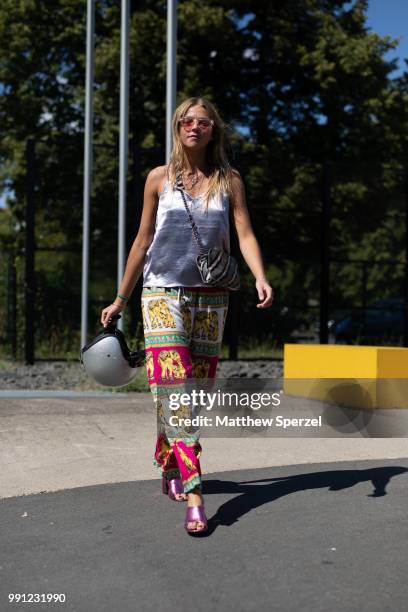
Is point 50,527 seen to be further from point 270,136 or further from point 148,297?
point 270,136

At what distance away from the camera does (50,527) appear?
14.8 feet

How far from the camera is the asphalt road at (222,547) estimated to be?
349 cm

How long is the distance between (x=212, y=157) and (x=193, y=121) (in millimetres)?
211

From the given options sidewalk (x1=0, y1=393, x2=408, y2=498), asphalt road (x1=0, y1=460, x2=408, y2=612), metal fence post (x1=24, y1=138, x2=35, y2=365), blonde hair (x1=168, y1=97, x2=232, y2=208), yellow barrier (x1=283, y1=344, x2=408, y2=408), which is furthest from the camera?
metal fence post (x1=24, y1=138, x2=35, y2=365)

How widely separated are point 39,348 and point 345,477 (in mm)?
10176

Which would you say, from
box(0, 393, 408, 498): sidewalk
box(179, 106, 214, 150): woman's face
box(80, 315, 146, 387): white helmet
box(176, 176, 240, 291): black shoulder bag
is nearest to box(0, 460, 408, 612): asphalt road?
box(0, 393, 408, 498): sidewalk

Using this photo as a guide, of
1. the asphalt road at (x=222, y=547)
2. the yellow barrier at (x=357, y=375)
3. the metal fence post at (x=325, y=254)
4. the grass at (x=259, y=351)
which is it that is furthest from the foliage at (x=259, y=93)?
the asphalt road at (x=222, y=547)

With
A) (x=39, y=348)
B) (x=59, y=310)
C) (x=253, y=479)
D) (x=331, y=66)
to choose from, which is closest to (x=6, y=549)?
(x=253, y=479)

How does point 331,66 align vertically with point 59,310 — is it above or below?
above

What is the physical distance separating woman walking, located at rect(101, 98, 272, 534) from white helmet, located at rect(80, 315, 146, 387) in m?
0.31

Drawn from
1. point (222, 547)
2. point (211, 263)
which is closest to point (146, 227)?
point (211, 263)

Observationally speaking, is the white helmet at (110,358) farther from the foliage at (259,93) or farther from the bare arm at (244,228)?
the foliage at (259,93)

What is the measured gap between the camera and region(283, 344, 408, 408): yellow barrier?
8617 mm

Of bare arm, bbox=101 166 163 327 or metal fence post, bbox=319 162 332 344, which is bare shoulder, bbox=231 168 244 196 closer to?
bare arm, bbox=101 166 163 327
